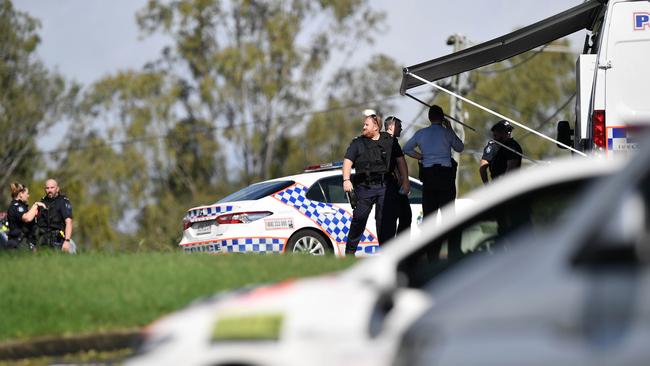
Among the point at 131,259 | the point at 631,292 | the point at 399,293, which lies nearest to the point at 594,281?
the point at 631,292

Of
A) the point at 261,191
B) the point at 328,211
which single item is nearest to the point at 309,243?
the point at 328,211

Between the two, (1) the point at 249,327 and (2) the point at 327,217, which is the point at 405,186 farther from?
(1) the point at 249,327

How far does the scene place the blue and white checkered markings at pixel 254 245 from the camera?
15.8m

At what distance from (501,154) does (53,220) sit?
6.00m

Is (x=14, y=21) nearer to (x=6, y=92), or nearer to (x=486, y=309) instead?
(x=6, y=92)

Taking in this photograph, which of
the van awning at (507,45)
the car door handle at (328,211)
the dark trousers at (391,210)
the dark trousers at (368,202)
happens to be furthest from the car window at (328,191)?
the dark trousers at (368,202)

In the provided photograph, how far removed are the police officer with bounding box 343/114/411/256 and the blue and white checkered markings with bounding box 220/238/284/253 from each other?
7.41ft

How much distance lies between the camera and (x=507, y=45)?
15.1 m

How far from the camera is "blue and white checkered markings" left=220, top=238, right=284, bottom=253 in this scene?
51.7ft

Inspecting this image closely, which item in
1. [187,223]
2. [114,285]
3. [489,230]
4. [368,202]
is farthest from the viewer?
[187,223]

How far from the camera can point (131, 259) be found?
37.0 feet

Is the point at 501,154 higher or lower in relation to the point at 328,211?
higher

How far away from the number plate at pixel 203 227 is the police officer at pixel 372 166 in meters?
2.95

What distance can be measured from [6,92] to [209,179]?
11.3 meters
